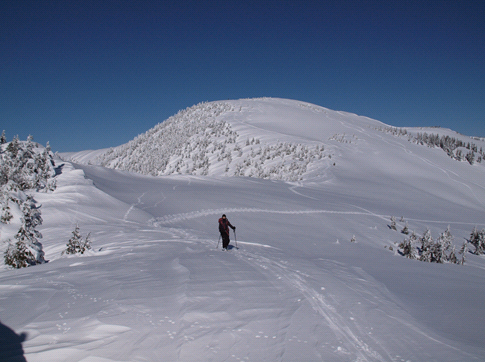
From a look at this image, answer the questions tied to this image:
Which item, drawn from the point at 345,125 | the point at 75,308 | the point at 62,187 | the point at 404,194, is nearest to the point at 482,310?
the point at 75,308

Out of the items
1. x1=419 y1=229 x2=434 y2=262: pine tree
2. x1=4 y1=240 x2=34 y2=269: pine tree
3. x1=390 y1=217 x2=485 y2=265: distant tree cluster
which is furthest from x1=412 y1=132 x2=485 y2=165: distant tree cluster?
x1=4 y1=240 x2=34 y2=269: pine tree

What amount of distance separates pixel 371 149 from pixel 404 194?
40.4 feet

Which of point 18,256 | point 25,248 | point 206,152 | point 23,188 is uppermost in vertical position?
point 206,152

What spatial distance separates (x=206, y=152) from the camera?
3744cm

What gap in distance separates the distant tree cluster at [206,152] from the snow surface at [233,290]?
14522 mm

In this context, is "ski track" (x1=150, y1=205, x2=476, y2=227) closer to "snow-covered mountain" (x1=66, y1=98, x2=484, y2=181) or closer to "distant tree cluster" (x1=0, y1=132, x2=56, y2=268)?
"distant tree cluster" (x1=0, y1=132, x2=56, y2=268)

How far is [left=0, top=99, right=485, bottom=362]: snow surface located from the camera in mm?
3336

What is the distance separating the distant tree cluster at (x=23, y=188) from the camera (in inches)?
285

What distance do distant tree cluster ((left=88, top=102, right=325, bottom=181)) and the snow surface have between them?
1452 cm

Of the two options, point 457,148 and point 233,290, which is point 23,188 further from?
point 457,148

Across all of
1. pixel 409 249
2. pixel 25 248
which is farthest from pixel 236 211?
pixel 25 248

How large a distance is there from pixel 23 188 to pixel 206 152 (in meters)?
25.0

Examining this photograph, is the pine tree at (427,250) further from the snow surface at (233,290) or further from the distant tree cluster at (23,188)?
the distant tree cluster at (23,188)

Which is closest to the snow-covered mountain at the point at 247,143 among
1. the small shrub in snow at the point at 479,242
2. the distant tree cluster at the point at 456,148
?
the distant tree cluster at the point at 456,148
